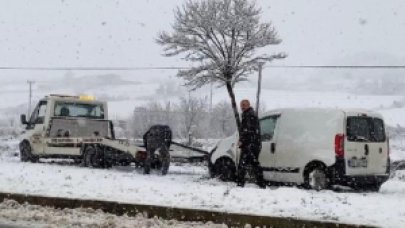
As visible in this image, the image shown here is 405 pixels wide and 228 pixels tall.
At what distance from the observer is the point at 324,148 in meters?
11.5

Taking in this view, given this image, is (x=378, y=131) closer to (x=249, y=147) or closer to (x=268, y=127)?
(x=268, y=127)

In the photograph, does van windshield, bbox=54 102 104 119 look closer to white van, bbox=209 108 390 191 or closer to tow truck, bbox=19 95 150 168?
tow truck, bbox=19 95 150 168

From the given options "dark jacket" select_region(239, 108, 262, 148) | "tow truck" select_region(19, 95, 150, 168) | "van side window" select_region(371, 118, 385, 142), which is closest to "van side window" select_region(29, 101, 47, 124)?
"tow truck" select_region(19, 95, 150, 168)

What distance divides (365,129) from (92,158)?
8.22 meters

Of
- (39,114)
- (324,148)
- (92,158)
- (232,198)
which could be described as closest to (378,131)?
(324,148)

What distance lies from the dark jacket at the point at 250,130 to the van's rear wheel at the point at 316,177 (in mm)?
1157

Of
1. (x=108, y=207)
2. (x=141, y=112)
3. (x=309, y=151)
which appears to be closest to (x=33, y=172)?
(x=108, y=207)

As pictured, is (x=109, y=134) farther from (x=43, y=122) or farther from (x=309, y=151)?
(x=309, y=151)

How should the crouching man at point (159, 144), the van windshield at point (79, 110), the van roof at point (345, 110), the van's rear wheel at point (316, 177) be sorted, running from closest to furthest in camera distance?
the van's rear wheel at point (316, 177) < the van roof at point (345, 110) < the crouching man at point (159, 144) < the van windshield at point (79, 110)

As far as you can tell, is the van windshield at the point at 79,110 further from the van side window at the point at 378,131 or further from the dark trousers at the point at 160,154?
the van side window at the point at 378,131

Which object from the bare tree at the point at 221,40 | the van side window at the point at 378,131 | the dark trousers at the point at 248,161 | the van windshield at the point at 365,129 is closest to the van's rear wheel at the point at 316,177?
the van windshield at the point at 365,129

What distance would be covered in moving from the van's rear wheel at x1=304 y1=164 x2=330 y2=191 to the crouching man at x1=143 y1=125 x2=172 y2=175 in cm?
436

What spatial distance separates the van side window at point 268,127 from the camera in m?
12.5

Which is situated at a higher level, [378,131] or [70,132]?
[378,131]
